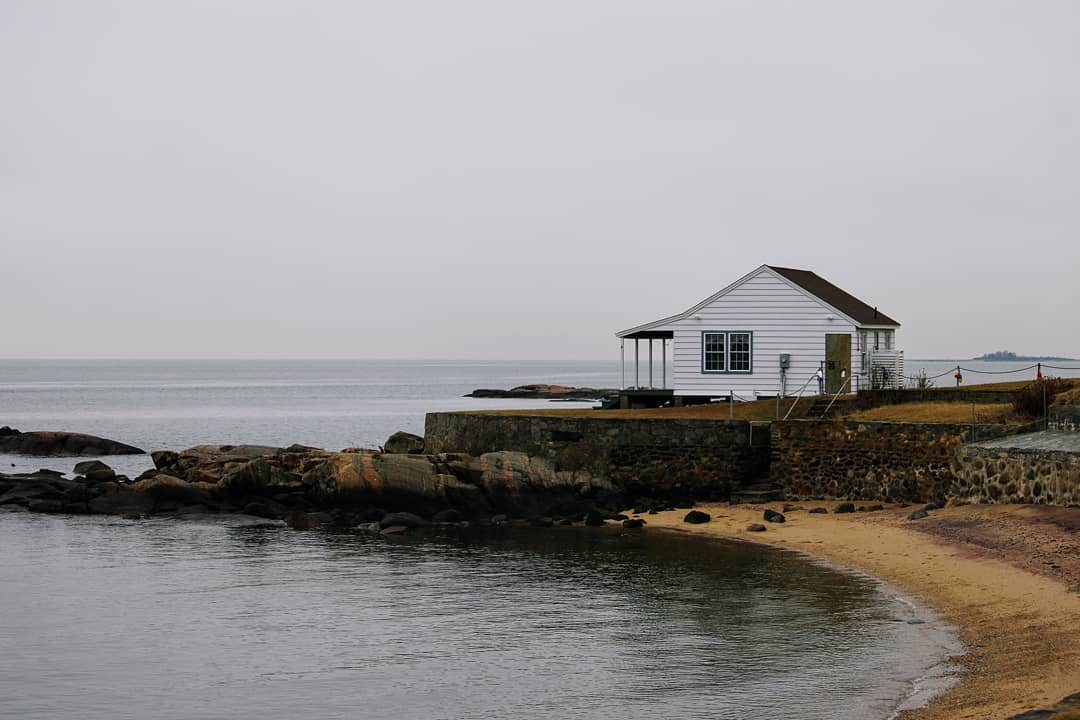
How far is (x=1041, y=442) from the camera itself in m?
25.8

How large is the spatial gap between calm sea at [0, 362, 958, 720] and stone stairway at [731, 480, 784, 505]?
15.4ft

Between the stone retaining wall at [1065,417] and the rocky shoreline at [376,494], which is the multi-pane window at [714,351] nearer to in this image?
the rocky shoreline at [376,494]

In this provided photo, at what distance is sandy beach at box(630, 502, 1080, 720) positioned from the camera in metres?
13.8

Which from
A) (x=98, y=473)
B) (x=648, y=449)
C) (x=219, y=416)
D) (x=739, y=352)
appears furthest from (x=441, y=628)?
(x=219, y=416)

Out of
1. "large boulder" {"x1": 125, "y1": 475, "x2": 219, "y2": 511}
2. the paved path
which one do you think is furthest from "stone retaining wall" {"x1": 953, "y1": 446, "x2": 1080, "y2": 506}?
"large boulder" {"x1": 125, "y1": 475, "x2": 219, "y2": 511}

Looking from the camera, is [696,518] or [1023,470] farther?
[696,518]

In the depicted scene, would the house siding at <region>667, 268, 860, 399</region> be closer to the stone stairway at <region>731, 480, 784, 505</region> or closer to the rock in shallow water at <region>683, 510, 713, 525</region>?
the stone stairway at <region>731, 480, 784, 505</region>

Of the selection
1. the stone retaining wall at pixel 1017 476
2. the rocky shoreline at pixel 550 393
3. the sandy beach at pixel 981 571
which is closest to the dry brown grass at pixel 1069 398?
the stone retaining wall at pixel 1017 476

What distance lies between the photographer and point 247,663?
1738 cm

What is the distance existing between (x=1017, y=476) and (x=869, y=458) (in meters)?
5.58

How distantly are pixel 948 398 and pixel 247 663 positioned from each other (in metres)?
24.8

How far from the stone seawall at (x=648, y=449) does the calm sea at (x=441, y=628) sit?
4384mm

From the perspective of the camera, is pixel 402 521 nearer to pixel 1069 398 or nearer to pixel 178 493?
pixel 178 493

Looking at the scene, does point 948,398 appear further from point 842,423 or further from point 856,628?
point 856,628
